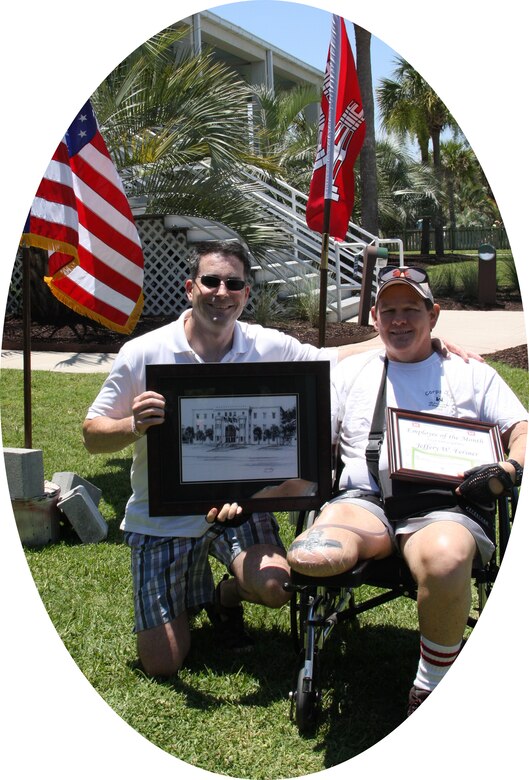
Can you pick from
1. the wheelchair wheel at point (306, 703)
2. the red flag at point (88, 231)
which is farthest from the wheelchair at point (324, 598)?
the red flag at point (88, 231)

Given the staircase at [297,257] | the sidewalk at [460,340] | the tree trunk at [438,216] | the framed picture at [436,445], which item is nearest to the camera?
the framed picture at [436,445]

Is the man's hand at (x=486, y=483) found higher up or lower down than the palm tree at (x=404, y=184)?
lower down

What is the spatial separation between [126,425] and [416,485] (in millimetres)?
1243

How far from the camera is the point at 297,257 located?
15.5m

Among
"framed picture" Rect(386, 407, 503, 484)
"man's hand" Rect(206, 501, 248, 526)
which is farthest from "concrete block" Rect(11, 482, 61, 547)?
"framed picture" Rect(386, 407, 503, 484)

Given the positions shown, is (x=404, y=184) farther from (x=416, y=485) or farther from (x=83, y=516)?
(x=416, y=485)

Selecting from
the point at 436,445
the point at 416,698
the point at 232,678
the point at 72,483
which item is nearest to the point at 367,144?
the point at 72,483

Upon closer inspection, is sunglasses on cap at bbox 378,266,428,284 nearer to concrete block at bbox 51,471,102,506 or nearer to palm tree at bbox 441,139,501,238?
concrete block at bbox 51,471,102,506

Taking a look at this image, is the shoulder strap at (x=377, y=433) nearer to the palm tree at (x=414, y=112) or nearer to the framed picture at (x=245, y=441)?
the framed picture at (x=245, y=441)

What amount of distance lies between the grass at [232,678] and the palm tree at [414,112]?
30565 millimetres

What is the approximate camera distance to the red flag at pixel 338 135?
5.48m

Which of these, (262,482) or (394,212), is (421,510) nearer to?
(262,482)

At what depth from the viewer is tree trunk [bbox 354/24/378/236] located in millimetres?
15172

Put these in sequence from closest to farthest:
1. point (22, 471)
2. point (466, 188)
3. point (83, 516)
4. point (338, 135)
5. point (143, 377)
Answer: point (143, 377)
point (22, 471)
point (83, 516)
point (338, 135)
point (466, 188)
